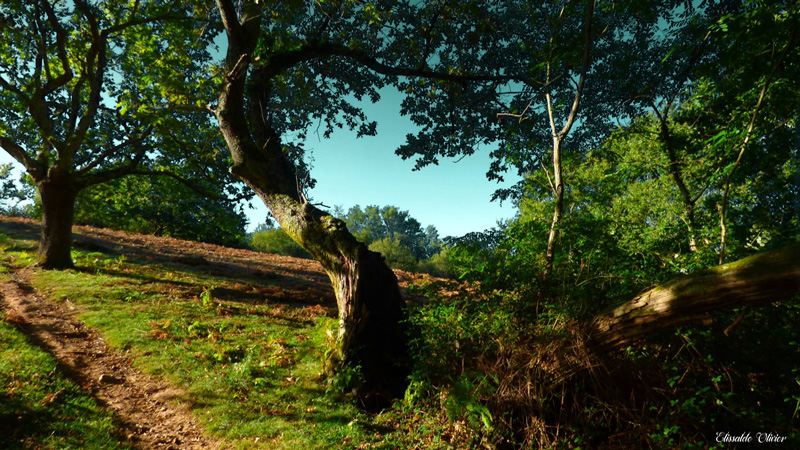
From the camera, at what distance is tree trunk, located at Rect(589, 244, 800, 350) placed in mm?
2586

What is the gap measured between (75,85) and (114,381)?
1250 cm

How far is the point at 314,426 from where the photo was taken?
185 inches

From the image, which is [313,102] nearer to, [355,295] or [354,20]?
[354,20]

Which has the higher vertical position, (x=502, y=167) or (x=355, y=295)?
(x=502, y=167)

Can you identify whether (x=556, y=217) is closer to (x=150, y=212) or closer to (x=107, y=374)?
(x=107, y=374)

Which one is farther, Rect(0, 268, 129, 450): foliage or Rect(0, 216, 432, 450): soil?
Rect(0, 216, 432, 450): soil

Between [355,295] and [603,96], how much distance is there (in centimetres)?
884

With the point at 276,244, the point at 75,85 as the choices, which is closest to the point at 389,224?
the point at 276,244

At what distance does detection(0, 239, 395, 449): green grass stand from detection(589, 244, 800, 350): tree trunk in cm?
307

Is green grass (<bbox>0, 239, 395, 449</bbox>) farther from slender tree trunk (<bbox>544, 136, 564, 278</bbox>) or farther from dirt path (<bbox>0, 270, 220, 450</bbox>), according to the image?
slender tree trunk (<bbox>544, 136, 564, 278</bbox>)

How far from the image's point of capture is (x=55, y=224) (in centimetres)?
1166

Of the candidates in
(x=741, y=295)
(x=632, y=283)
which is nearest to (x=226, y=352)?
(x=632, y=283)
